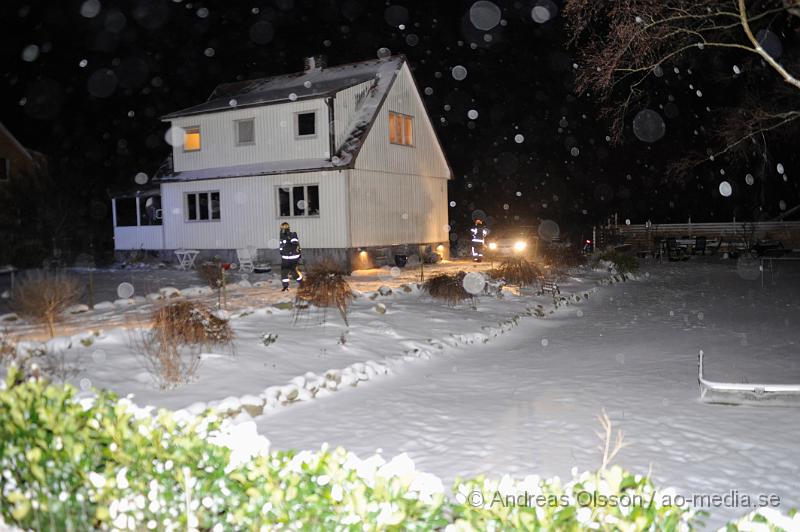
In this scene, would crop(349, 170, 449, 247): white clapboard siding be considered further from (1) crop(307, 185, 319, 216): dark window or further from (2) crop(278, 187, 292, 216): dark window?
(2) crop(278, 187, 292, 216): dark window

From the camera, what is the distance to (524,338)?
Answer: 12.8m

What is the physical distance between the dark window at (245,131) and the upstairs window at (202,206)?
2299 mm

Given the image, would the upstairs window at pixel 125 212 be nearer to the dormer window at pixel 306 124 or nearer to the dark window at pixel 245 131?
the dark window at pixel 245 131

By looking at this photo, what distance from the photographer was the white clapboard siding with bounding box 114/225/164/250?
26844mm

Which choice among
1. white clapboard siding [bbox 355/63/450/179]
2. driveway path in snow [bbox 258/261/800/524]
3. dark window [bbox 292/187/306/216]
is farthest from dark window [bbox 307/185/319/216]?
driveway path in snow [bbox 258/261/800/524]

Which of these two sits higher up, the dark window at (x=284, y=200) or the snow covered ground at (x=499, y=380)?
the dark window at (x=284, y=200)

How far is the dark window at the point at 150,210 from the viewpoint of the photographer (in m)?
27.4

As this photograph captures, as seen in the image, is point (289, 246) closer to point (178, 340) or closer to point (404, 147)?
point (178, 340)

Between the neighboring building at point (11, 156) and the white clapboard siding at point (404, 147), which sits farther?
the neighboring building at point (11, 156)

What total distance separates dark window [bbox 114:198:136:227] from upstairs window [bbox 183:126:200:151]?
460 centimetres

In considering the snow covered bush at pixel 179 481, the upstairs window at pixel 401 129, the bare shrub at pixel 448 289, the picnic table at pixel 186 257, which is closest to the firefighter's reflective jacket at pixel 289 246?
the bare shrub at pixel 448 289

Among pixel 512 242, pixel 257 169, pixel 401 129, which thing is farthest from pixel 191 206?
pixel 512 242

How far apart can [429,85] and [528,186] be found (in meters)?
11.1

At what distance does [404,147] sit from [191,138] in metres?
8.68
